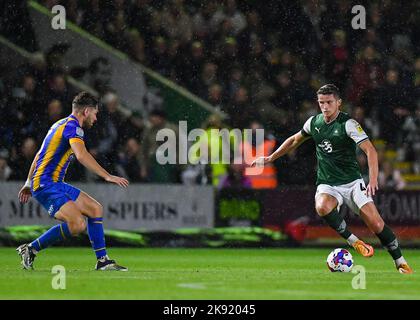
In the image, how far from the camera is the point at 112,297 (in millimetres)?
8664

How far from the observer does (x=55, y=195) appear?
11344 millimetres

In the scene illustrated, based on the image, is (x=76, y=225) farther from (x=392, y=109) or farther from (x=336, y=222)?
(x=392, y=109)

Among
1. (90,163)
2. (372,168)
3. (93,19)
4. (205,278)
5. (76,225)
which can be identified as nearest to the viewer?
(205,278)

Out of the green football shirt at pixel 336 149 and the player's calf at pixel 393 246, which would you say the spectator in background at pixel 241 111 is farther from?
the player's calf at pixel 393 246

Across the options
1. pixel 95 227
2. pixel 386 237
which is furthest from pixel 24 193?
pixel 386 237

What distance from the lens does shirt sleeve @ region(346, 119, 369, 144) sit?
37.4 ft

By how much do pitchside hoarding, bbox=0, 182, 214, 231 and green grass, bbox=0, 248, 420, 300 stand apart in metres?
1.54

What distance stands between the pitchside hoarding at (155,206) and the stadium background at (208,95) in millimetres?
22

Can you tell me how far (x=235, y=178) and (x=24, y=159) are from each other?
3316 millimetres

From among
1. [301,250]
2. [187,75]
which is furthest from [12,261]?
[187,75]

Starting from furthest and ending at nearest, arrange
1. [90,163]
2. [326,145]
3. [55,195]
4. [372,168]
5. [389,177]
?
[389,177] < [326,145] < [55,195] < [372,168] < [90,163]

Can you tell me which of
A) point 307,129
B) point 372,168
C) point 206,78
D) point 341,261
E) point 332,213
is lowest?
point 341,261
